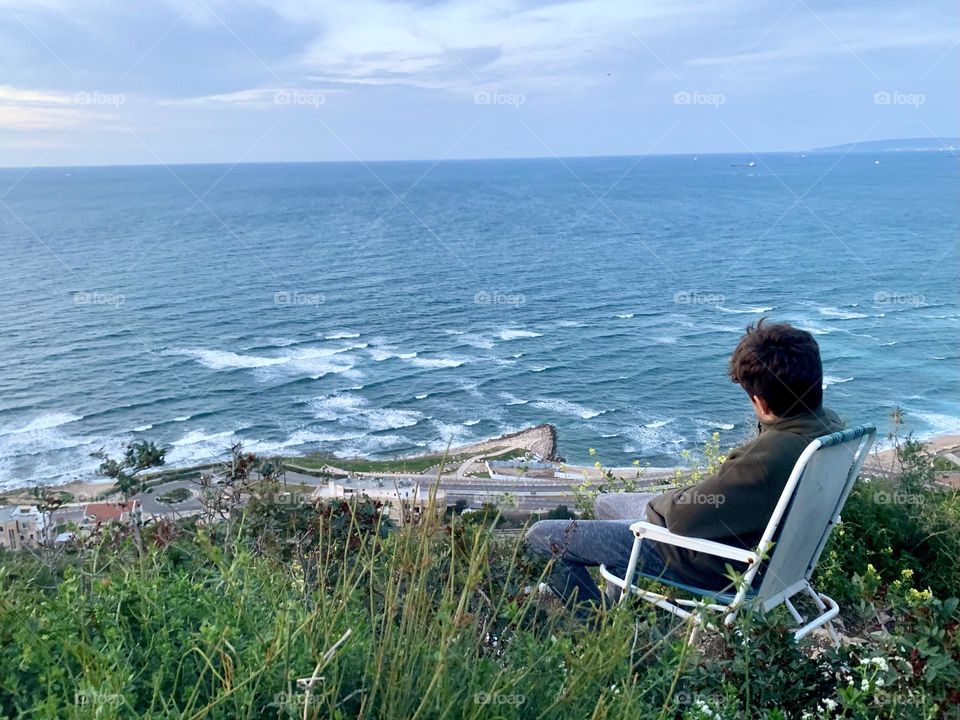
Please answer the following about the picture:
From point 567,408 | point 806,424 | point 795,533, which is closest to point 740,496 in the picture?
point 795,533

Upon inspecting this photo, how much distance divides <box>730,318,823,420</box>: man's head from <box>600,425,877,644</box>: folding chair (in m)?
0.19

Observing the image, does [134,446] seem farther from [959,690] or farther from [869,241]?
[869,241]

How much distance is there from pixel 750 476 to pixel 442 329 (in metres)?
43.9

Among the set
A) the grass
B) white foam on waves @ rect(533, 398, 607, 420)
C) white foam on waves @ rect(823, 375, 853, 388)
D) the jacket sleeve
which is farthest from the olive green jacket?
white foam on waves @ rect(823, 375, 853, 388)

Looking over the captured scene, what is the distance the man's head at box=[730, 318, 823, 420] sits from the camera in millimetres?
2863

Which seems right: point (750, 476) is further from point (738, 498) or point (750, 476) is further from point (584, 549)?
point (584, 549)

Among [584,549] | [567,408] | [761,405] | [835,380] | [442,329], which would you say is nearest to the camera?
[761,405]

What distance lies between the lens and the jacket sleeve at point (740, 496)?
281cm

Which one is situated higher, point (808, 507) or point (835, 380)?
point (808, 507)

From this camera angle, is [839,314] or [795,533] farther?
[839,314]

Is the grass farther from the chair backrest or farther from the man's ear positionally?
the man's ear

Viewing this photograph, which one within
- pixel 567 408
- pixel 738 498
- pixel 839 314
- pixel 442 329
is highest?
pixel 738 498

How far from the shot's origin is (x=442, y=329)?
46.6 metres

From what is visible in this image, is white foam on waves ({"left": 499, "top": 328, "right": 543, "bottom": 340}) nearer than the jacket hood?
No
